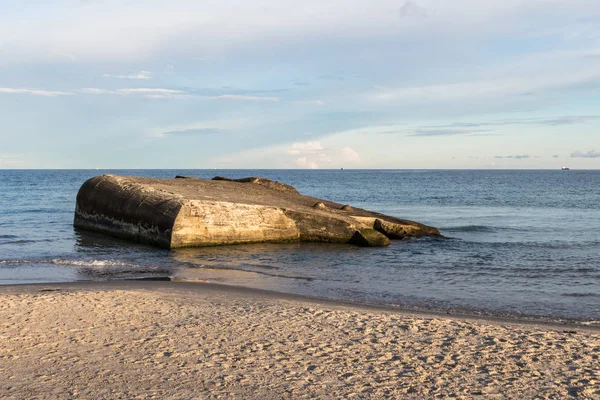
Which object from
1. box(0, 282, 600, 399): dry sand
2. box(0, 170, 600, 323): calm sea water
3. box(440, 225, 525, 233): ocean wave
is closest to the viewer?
box(0, 282, 600, 399): dry sand

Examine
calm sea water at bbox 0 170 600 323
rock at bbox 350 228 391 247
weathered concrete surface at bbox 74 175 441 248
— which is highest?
weathered concrete surface at bbox 74 175 441 248

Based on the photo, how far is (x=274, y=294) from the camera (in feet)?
33.0

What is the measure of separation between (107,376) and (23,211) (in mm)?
25897

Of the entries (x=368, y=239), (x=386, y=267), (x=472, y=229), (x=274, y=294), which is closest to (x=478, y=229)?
(x=472, y=229)

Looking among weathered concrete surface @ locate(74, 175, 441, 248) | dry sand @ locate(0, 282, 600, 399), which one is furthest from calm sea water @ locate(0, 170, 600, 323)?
dry sand @ locate(0, 282, 600, 399)

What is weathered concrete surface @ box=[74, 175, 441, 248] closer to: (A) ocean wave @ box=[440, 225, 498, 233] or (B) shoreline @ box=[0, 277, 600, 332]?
(A) ocean wave @ box=[440, 225, 498, 233]

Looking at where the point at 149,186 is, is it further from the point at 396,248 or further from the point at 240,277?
the point at 396,248

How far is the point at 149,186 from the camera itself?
55.6 ft

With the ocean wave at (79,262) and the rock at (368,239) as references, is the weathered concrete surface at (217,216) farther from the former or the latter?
the ocean wave at (79,262)

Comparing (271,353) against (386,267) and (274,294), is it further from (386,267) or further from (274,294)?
(386,267)

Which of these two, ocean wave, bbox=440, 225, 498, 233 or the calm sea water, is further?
ocean wave, bbox=440, 225, 498, 233

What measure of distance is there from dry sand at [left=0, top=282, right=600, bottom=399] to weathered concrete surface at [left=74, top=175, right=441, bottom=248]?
6277mm

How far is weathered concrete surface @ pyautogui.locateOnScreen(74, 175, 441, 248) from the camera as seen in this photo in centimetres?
1507

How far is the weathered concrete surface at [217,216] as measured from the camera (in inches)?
593
